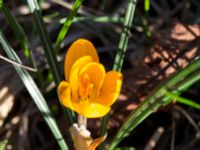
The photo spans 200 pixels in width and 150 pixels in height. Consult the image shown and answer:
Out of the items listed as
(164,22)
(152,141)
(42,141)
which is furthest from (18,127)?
(164,22)

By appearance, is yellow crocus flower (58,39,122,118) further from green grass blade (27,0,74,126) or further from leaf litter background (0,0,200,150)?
leaf litter background (0,0,200,150)

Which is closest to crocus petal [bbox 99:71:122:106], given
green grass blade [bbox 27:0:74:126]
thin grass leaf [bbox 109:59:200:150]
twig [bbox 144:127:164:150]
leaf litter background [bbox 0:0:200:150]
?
thin grass leaf [bbox 109:59:200:150]

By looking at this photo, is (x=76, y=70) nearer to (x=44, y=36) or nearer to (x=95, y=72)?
(x=95, y=72)

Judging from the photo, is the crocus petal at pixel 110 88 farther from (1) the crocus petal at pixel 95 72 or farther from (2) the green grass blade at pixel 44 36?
(2) the green grass blade at pixel 44 36

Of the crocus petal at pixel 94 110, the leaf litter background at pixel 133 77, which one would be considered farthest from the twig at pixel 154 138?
the crocus petal at pixel 94 110

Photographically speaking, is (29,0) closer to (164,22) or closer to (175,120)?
(175,120)

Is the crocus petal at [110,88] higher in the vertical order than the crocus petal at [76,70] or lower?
lower

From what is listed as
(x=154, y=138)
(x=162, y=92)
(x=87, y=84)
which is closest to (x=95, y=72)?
(x=87, y=84)

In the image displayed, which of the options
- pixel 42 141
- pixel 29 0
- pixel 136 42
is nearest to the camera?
pixel 29 0
